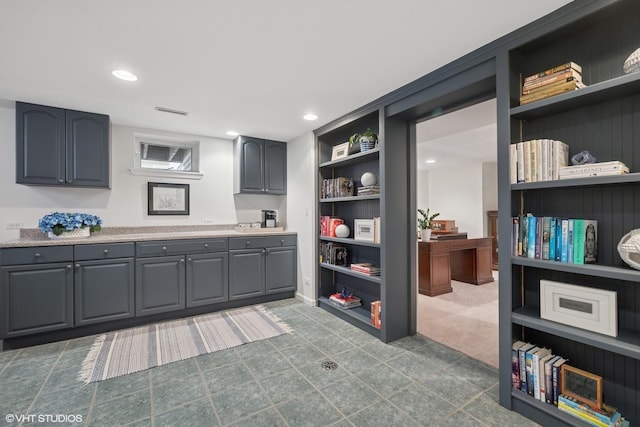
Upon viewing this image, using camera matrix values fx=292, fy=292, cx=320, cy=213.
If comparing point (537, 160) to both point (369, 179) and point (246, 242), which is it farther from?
point (246, 242)

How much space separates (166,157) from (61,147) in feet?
3.82

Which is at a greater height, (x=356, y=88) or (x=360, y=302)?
(x=356, y=88)

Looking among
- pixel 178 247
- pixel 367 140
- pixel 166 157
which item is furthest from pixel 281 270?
pixel 166 157

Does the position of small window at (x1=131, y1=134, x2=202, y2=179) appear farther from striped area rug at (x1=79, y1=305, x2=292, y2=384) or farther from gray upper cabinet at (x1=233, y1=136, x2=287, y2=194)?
striped area rug at (x1=79, y1=305, x2=292, y2=384)

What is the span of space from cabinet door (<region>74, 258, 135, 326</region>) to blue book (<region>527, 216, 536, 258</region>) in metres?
3.61

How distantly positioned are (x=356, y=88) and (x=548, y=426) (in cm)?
278

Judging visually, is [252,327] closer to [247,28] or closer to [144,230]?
[144,230]

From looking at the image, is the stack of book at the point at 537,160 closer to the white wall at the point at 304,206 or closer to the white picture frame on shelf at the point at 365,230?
the white picture frame on shelf at the point at 365,230

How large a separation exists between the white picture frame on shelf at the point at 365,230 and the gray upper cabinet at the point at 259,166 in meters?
1.65

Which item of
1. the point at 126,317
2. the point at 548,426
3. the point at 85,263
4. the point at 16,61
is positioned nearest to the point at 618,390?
the point at 548,426

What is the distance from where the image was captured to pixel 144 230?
3.85 metres

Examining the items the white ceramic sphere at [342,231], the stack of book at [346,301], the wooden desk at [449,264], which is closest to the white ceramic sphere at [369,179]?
Result: the white ceramic sphere at [342,231]

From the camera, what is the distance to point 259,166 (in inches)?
171

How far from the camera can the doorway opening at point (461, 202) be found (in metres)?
3.04
